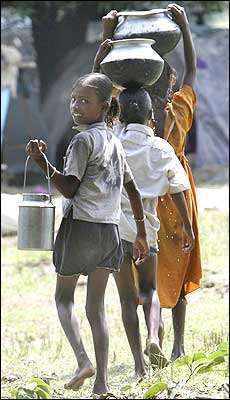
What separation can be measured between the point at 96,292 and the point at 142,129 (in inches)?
36.5

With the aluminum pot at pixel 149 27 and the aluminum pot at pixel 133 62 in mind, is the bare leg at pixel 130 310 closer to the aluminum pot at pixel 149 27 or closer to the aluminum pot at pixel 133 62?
the aluminum pot at pixel 133 62

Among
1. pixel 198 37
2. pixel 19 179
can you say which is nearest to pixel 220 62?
pixel 198 37

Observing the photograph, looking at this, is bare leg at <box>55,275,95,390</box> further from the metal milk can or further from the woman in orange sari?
the woman in orange sari

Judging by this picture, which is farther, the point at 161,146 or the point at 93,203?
the point at 161,146

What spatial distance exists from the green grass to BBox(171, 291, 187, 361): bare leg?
16 centimetres

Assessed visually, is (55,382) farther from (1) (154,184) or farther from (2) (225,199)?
(2) (225,199)

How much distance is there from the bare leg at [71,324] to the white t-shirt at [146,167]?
464 millimetres

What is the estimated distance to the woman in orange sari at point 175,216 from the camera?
18.7ft

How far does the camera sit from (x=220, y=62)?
701 inches

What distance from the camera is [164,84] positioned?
5.73 meters

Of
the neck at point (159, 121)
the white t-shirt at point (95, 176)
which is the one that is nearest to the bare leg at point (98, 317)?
the white t-shirt at point (95, 176)

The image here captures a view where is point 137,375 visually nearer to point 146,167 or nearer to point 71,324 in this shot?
point 71,324

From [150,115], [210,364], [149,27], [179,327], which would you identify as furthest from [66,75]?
[210,364]

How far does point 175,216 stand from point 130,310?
2.43ft
